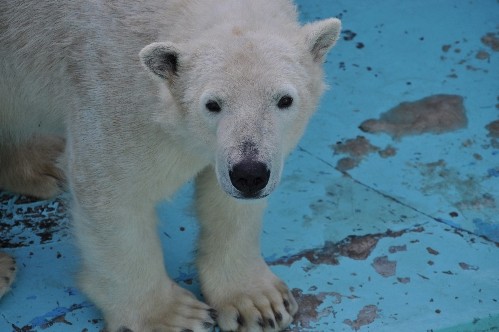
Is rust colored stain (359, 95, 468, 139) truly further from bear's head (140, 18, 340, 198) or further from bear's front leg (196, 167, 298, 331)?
bear's head (140, 18, 340, 198)

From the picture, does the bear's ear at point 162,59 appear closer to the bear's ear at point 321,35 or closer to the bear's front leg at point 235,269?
the bear's ear at point 321,35

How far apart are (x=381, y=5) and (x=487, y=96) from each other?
1.01 meters

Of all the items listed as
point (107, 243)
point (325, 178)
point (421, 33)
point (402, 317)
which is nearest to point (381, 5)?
point (421, 33)

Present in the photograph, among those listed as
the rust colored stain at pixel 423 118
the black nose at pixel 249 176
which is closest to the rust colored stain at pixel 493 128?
the rust colored stain at pixel 423 118

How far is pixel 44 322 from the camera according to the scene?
3721 mm

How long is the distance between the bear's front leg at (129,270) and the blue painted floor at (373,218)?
0.17m

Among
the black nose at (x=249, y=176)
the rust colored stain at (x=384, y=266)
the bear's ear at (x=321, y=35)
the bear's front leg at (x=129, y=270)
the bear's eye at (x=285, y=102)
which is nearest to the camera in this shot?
the black nose at (x=249, y=176)

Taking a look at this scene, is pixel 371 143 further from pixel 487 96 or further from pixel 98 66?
pixel 98 66

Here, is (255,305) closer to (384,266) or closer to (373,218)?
(384,266)

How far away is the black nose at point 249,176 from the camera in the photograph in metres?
2.86

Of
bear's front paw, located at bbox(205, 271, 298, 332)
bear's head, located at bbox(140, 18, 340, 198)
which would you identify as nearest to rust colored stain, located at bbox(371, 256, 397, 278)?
bear's front paw, located at bbox(205, 271, 298, 332)

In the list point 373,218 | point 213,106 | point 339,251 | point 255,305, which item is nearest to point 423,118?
point 373,218

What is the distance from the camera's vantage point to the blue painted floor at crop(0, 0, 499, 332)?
3.76m

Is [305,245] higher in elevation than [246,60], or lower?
lower
